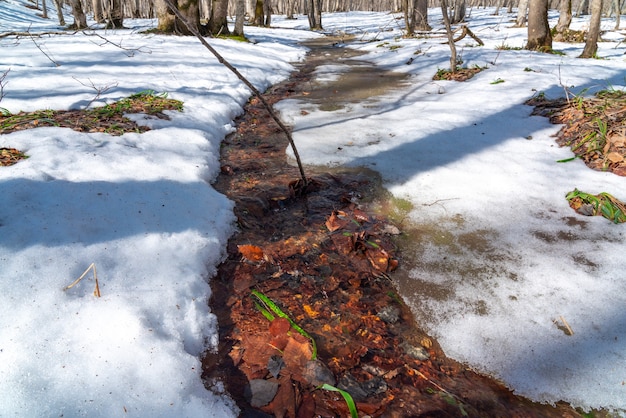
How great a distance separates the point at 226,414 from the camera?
50.4 inches

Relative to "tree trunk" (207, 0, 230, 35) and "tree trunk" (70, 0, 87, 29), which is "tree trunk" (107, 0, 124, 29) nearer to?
"tree trunk" (70, 0, 87, 29)

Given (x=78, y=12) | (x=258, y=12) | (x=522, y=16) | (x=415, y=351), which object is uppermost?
(x=258, y=12)

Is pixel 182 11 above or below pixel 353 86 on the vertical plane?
above

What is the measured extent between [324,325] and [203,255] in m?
0.81

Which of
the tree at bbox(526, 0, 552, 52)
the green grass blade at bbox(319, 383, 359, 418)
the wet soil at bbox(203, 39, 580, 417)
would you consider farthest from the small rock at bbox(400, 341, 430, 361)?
the tree at bbox(526, 0, 552, 52)

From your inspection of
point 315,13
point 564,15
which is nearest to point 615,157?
point 564,15

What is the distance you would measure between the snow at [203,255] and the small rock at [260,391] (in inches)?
3.8

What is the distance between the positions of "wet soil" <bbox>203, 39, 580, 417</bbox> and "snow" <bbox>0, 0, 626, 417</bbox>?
4.0 inches

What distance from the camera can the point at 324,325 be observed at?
1713 millimetres

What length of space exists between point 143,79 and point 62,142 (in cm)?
277

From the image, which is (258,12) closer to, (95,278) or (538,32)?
(538,32)

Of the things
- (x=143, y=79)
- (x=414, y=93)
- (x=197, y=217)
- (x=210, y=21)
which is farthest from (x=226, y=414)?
(x=210, y=21)

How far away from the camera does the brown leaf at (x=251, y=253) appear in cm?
212

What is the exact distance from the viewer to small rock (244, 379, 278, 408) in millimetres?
1357
